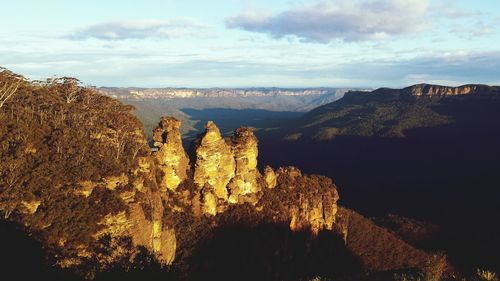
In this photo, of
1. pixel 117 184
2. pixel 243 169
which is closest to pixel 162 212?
pixel 117 184

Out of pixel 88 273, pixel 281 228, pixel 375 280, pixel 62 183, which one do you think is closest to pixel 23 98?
pixel 62 183

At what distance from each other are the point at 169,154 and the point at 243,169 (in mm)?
14364

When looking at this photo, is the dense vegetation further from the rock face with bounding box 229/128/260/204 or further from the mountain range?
the rock face with bounding box 229/128/260/204

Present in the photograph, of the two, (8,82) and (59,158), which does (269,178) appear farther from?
(8,82)

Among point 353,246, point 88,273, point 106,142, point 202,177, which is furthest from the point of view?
point 353,246

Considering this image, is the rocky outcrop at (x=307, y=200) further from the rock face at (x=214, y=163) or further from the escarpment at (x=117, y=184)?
the rock face at (x=214, y=163)

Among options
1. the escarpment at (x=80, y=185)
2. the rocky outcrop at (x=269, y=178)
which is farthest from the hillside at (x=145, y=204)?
the rocky outcrop at (x=269, y=178)

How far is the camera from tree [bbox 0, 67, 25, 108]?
207ft

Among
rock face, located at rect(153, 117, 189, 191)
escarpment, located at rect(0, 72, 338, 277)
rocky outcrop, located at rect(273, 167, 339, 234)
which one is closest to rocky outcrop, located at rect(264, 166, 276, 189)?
escarpment, located at rect(0, 72, 338, 277)

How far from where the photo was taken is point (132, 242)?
4753cm

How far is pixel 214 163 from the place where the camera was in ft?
240

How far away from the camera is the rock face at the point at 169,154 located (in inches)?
2655

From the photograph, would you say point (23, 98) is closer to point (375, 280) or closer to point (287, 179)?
point (287, 179)

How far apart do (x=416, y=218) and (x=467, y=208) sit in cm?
2079
